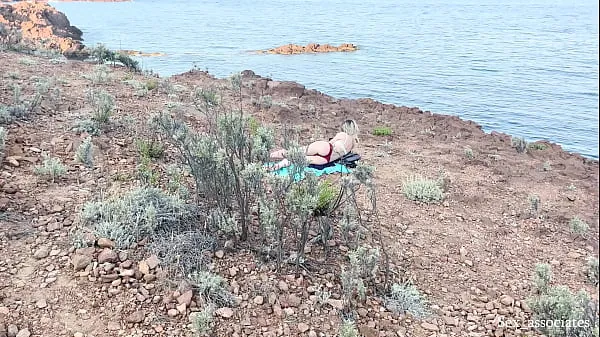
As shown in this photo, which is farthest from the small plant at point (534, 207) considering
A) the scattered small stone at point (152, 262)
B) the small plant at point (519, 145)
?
the small plant at point (519, 145)

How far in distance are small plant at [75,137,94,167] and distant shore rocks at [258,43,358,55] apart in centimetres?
2297

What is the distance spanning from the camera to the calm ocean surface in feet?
52.9

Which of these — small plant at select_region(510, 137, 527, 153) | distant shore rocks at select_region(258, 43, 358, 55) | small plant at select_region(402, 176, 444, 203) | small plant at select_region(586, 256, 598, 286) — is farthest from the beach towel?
distant shore rocks at select_region(258, 43, 358, 55)

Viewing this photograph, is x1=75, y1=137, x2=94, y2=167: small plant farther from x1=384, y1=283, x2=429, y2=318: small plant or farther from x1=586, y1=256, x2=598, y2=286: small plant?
x1=586, y1=256, x2=598, y2=286: small plant

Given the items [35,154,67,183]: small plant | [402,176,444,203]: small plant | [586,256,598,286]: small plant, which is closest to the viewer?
[586,256,598,286]: small plant

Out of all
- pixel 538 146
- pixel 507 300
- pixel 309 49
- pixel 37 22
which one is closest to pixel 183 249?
pixel 507 300

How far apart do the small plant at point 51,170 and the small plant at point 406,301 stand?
3.46 meters

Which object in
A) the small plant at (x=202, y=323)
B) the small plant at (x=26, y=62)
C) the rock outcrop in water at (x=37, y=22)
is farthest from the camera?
the rock outcrop in water at (x=37, y=22)

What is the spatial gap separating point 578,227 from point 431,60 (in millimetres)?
20264

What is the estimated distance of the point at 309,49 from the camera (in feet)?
95.5

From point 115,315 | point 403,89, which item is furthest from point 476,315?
point 403,89

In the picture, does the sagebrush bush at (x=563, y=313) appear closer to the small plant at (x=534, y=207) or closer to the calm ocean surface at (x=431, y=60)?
the calm ocean surface at (x=431, y=60)

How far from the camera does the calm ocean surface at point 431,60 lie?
16125mm

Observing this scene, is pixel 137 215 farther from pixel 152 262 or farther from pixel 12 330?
pixel 12 330
